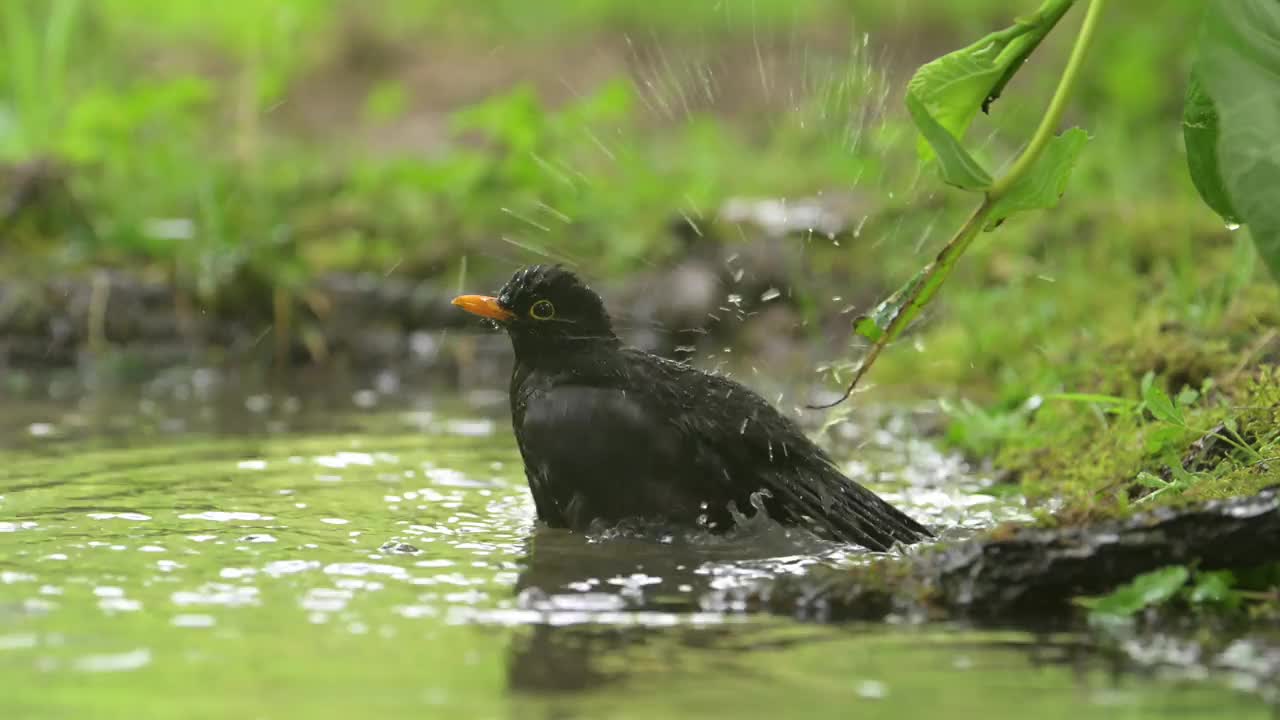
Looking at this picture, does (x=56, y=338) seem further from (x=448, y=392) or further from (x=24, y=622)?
(x=24, y=622)

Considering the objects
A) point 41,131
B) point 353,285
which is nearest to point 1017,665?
point 353,285

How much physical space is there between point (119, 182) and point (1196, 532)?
745 cm

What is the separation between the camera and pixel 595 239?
9391mm

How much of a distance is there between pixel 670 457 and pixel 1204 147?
5.07 ft

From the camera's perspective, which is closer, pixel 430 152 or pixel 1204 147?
pixel 1204 147

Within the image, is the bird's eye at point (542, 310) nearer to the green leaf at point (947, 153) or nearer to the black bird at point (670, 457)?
the black bird at point (670, 457)

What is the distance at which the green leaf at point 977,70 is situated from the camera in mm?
3859

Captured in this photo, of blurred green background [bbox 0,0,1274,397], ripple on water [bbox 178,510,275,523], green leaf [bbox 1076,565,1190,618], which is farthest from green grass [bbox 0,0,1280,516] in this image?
ripple on water [bbox 178,510,275,523]

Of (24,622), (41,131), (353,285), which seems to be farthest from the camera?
(41,131)

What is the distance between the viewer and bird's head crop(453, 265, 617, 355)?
4840 mm

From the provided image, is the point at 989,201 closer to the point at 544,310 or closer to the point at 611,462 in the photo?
the point at 611,462

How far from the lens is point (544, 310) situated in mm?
4844

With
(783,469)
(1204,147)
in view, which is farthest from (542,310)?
(1204,147)

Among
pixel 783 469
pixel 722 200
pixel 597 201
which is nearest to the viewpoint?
pixel 783 469
